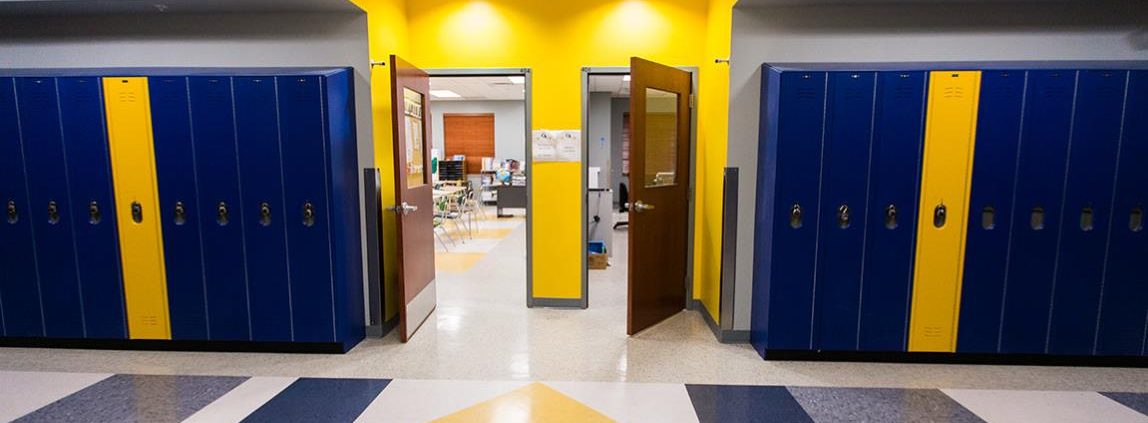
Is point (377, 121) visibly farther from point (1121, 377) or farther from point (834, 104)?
point (1121, 377)

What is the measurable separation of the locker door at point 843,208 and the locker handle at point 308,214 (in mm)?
3060

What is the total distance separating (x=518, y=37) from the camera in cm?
394

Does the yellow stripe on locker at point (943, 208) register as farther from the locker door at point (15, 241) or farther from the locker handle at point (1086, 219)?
the locker door at point (15, 241)

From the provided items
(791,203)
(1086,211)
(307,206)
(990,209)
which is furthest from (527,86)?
(1086,211)

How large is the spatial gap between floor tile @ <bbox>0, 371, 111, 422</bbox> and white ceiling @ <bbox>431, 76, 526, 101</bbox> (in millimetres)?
6056

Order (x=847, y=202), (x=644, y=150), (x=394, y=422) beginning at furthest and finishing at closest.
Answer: (x=644, y=150) < (x=847, y=202) < (x=394, y=422)

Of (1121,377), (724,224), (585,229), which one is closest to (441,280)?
(585,229)

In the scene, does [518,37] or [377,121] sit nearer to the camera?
[377,121]

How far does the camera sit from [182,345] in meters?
3.21

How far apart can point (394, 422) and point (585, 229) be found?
7.03ft

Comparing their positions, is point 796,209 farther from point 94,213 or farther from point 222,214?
point 94,213

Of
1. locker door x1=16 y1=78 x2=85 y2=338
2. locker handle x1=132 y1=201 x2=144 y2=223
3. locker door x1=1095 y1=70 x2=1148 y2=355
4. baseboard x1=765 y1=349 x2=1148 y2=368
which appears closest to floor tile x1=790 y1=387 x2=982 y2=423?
baseboard x1=765 y1=349 x2=1148 y2=368

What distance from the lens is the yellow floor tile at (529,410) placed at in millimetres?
2377

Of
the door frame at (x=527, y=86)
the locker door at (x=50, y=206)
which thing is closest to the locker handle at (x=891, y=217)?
the door frame at (x=527, y=86)
